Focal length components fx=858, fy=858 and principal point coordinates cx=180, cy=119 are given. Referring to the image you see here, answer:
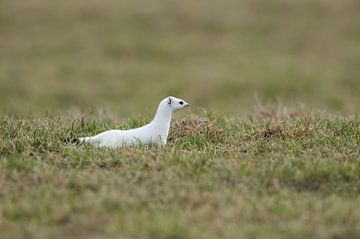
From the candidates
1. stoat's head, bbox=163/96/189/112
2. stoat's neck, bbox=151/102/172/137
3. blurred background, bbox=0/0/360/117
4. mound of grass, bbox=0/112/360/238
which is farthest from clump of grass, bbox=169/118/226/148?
blurred background, bbox=0/0/360/117

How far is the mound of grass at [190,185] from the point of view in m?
5.73

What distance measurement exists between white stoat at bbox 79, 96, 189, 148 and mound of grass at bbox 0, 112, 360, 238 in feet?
0.49

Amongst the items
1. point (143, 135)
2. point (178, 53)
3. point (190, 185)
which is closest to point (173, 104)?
point (143, 135)

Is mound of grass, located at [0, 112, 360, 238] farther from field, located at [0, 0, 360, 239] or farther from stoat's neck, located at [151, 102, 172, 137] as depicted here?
stoat's neck, located at [151, 102, 172, 137]

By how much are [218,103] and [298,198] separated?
40.0ft

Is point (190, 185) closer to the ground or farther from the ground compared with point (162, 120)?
closer to the ground

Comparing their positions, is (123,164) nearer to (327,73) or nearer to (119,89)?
(119,89)

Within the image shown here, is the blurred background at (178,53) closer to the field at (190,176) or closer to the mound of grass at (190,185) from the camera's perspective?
the field at (190,176)

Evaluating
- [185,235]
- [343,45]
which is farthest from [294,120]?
[343,45]

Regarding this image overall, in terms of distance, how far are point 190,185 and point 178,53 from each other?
51.3 ft

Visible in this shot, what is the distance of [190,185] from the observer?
6.50 m

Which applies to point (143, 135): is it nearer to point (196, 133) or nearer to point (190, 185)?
point (196, 133)

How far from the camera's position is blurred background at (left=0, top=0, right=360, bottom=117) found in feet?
62.2

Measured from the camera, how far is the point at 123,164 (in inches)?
275
